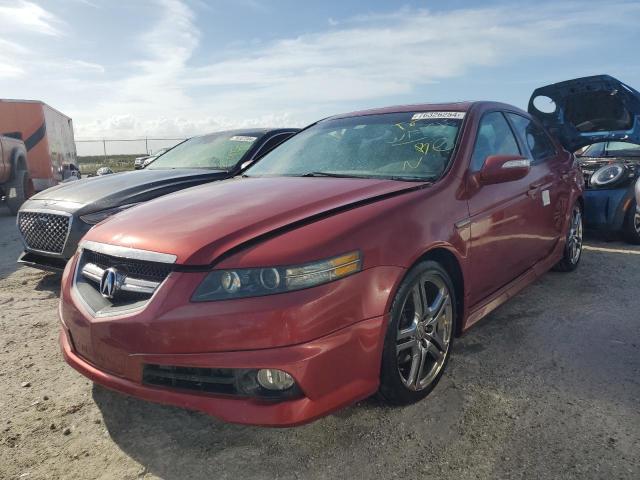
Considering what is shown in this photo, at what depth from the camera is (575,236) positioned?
472 cm

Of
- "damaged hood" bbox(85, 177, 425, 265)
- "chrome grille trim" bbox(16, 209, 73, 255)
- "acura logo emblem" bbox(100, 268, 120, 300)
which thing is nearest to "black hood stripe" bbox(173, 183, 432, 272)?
"damaged hood" bbox(85, 177, 425, 265)

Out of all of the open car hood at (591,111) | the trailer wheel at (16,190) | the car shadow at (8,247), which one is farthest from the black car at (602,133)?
the trailer wheel at (16,190)

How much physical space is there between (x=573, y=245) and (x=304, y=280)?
3.68 m

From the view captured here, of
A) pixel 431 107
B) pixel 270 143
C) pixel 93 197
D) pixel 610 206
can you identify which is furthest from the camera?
pixel 610 206

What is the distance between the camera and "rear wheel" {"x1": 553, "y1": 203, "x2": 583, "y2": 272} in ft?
15.0

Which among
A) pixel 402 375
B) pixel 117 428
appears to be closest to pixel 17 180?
pixel 117 428

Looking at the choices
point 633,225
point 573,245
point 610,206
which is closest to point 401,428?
point 573,245

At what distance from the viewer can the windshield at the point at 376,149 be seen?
2912 millimetres

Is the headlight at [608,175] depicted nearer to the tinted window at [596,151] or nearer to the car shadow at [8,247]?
the tinted window at [596,151]

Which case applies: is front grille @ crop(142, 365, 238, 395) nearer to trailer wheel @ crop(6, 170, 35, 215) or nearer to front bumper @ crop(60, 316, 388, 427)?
front bumper @ crop(60, 316, 388, 427)

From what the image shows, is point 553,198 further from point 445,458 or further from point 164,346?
point 164,346

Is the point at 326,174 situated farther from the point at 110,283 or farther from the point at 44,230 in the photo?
the point at 44,230

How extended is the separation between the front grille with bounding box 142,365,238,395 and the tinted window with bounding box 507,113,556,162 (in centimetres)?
297

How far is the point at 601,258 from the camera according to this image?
5.34 metres
